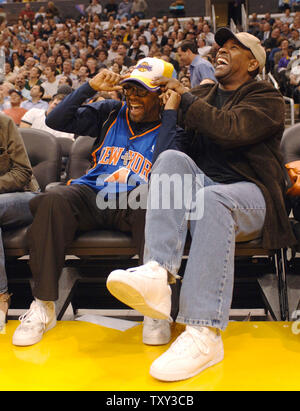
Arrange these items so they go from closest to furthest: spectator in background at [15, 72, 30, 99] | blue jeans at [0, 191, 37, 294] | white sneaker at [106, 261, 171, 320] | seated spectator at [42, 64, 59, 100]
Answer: white sneaker at [106, 261, 171, 320]
blue jeans at [0, 191, 37, 294]
spectator in background at [15, 72, 30, 99]
seated spectator at [42, 64, 59, 100]

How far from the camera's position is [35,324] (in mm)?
1658

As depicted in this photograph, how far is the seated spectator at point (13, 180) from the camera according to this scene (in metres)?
1.93

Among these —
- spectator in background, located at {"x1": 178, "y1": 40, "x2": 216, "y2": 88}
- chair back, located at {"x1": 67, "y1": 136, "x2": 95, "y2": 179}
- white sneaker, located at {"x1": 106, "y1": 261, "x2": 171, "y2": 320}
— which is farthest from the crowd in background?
white sneaker, located at {"x1": 106, "y1": 261, "x2": 171, "y2": 320}

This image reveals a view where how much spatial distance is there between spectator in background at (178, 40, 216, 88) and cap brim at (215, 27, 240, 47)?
248 centimetres

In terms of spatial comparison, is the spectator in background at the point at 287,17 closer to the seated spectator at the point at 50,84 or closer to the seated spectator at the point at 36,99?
the seated spectator at the point at 50,84

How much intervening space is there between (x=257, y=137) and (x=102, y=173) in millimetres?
695

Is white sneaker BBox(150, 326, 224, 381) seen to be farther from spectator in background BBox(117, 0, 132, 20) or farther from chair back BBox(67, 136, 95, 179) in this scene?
spectator in background BBox(117, 0, 132, 20)

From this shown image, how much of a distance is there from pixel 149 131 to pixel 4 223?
2.45 feet

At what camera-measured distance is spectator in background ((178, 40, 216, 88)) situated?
448 centimetres

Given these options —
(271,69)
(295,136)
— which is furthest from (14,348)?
(271,69)

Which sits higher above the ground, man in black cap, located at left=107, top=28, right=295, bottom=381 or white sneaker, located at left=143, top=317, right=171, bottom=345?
man in black cap, located at left=107, top=28, right=295, bottom=381

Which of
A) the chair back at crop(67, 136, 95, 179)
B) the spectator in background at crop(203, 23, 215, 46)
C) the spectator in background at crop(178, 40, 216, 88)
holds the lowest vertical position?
the chair back at crop(67, 136, 95, 179)

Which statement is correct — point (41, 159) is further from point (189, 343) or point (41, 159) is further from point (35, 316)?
point (189, 343)
